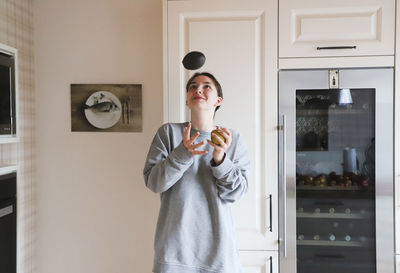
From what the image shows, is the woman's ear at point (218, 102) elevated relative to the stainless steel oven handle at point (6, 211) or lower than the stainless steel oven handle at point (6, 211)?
elevated

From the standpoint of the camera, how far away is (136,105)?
6.56 feet

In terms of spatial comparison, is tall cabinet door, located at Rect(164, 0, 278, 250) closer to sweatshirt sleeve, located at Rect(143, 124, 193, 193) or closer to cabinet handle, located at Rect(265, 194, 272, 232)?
cabinet handle, located at Rect(265, 194, 272, 232)

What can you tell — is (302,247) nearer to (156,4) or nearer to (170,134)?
(170,134)

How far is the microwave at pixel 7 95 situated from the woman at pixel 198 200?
73 cm

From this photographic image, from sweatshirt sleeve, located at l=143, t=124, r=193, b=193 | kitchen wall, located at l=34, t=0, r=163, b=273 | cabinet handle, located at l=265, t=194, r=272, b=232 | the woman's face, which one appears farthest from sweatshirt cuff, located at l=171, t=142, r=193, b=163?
kitchen wall, located at l=34, t=0, r=163, b=273

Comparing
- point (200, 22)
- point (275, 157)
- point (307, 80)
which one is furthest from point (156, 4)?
point (275, 157)

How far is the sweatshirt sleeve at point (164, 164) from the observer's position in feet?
4.10

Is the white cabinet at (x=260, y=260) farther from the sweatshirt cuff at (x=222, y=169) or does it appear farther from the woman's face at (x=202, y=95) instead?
the woman's face at (x=202, y=95)

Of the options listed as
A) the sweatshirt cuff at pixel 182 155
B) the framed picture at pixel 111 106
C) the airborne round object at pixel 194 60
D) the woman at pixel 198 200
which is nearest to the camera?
the sweatshirt cuff at pixel 182 155

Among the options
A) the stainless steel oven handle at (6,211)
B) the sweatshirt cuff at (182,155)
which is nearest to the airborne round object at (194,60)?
the sweatshirt cuff at (182,155)

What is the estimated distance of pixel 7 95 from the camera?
1.58 metres

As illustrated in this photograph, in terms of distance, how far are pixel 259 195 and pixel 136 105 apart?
0.89 metres

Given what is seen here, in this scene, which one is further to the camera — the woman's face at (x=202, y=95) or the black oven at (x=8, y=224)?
the black oven at (x=8, y=224)

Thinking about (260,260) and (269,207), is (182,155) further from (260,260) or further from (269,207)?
(260,260)
